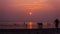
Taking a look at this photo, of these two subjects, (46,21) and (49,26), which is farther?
(46,21)

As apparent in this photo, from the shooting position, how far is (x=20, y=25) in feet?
23.8

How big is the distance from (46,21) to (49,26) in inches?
25.7

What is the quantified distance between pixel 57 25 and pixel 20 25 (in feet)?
4.52
